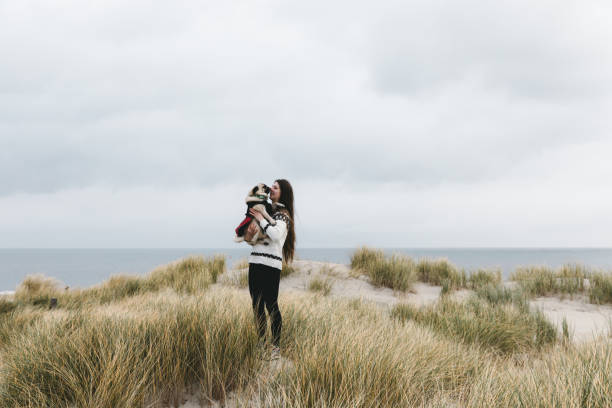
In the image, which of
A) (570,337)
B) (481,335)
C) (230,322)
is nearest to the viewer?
(230,322)

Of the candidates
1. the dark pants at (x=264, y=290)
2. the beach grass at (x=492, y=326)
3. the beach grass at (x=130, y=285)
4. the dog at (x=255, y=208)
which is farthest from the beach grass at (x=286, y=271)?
the dog at (x=255, y=208)

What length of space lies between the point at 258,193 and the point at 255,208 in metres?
0.17

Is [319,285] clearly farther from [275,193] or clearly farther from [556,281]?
[556,281]

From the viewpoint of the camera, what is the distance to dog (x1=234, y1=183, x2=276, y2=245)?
3.44 metres

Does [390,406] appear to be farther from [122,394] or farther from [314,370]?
[122,394]

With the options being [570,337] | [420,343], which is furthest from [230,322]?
[570,337]

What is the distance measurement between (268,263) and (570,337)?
484cm

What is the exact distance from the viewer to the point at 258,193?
11.5 ft

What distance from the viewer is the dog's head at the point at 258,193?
3.46 m

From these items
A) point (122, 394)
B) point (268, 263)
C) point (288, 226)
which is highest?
point (288, 226)

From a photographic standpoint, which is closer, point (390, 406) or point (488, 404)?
point (488, 404)

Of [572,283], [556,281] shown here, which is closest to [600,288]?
[572,283]

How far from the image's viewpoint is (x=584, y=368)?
8.63 ft

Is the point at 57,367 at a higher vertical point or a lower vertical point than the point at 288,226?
lower
